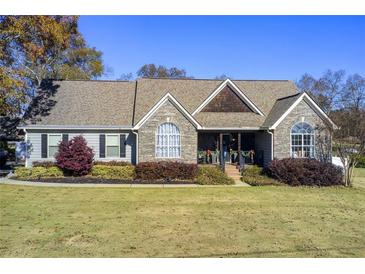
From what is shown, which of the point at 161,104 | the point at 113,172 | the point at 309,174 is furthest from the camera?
the point at 161,104

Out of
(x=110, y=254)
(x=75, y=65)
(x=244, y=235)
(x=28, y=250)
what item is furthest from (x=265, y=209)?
(x=75, y=65)

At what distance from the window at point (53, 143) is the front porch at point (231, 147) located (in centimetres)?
961

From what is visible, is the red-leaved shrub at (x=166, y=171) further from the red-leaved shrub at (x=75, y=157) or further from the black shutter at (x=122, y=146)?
the black shutter at (x=122, y=146)

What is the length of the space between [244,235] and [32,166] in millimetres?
18742

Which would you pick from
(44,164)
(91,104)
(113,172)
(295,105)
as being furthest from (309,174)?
(44,164)

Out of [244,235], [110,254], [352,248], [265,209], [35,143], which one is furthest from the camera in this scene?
[35,143]

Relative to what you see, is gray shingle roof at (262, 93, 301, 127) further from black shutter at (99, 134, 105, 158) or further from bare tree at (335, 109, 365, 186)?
black shutter at (99, 134, 105, 158)

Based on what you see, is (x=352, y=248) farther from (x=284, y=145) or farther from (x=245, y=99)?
(x=245, y=99)

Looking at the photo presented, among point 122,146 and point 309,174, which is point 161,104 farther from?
point 309,174

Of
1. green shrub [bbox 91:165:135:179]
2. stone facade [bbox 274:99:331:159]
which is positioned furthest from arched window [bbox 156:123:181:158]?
stone facade [bbox 274:99:331:159]

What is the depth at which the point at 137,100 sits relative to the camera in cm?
2930

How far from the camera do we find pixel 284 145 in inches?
1011

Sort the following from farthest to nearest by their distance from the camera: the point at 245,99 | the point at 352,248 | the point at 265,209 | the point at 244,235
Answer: the point at 245,99 → the point at 265,209 → the point at 244,235 → the point at 352,248

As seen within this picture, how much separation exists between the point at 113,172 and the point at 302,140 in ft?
40.1
